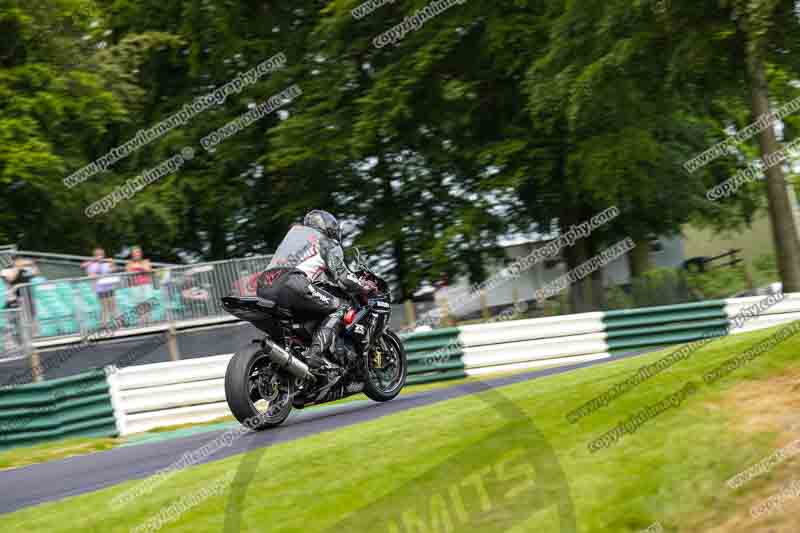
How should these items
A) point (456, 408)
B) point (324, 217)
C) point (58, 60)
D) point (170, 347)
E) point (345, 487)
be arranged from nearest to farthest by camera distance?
point (345, 487)
point (456, 408)
point (324, 217)
point (170, 347)
point (58, 60)

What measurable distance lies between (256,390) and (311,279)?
1.20 meters

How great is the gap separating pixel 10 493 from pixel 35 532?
8.06 feet

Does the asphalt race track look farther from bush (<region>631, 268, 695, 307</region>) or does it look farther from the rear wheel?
bush (<region>631, 268, 695, 307</region>)

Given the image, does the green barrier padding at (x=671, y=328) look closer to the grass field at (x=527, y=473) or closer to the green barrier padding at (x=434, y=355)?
the green barrier padding at (x=434, y=355)

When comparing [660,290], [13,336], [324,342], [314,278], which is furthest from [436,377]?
[660,290]

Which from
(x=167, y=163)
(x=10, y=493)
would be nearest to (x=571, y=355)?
(x=10, y=493)

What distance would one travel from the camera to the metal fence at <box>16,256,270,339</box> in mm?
15141

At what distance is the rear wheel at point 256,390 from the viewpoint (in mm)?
9523

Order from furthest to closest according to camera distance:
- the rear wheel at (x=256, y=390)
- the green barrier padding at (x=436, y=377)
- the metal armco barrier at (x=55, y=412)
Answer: the green barrier padding at (x=436, y=377) < the metal armco barrier at (x=55, y=412) < the rear wheel at (x=256, y=390)

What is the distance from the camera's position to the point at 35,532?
6477mm

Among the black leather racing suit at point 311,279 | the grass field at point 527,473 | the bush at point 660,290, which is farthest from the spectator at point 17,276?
the bush at point 660,290

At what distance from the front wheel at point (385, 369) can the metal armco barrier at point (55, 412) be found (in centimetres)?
386

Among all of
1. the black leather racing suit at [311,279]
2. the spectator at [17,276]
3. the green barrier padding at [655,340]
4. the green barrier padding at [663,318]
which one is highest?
the spectator at [17,276]

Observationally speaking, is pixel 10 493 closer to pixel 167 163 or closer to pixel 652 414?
pixel 652 414
